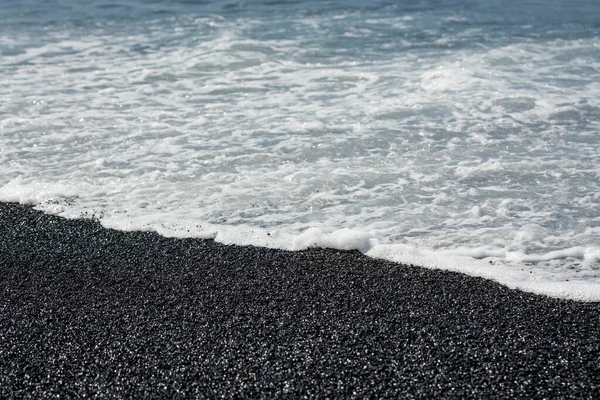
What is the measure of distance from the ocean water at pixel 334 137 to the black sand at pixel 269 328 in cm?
34

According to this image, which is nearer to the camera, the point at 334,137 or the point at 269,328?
the point at 269,328

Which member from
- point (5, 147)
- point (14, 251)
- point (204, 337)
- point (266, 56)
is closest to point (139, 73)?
point (266, 56)

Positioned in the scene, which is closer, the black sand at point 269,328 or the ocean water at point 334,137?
the black sand at point 269,328

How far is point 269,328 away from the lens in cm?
368

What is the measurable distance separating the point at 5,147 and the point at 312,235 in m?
3.70

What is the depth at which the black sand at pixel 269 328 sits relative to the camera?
3230 millimetres

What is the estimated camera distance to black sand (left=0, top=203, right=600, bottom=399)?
127 inches

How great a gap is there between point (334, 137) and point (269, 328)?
3.39 m

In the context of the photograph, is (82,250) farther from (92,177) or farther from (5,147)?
(5,147)

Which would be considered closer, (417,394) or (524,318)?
(417,394)

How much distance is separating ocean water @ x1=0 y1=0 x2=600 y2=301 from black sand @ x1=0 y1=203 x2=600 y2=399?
1.10 ft

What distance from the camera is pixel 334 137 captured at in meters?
6.74

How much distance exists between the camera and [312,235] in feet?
15.6

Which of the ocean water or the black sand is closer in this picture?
the black sand
